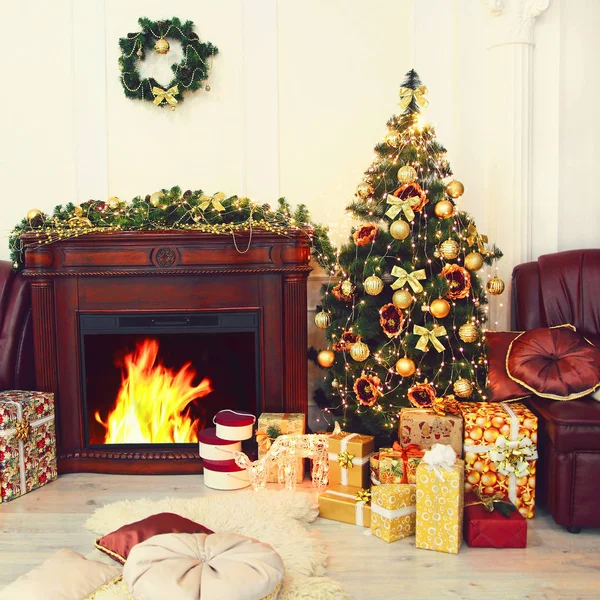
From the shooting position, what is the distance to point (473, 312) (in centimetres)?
317

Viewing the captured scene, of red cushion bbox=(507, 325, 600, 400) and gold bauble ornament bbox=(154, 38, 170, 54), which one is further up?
gold bauble ornament bbox=(154, 38, 170, 54)

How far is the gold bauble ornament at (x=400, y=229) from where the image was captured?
3.09m

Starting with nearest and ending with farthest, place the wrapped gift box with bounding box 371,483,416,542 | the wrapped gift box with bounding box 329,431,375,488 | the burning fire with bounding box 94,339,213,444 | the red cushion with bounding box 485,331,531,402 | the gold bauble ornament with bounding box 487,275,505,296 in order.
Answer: the wrapped gift box with bounding box 371,483,416,542 < the wrapped gift box with bounding box 329,431,375,488 < the red cushion with bounding box 485,331,531,402 < the gold bauble ornament with bounding box 487,275,505,296 < the burning fire with bounding box 94,339,213,444

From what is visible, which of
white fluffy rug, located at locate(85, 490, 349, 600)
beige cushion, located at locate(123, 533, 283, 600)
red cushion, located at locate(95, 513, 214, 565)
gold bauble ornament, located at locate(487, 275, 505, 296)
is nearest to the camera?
beige cushion, located at locate(123, 533, 283, 600)

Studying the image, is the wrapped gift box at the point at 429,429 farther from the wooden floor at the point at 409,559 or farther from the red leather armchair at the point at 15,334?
the red leather armchair at the point at 15,334

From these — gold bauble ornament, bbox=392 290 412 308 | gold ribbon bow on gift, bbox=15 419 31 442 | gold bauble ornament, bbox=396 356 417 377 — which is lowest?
gold ribbon bow on gift, bbox=15 419 31 442

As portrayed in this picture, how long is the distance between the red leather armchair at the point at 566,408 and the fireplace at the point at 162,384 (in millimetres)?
1408

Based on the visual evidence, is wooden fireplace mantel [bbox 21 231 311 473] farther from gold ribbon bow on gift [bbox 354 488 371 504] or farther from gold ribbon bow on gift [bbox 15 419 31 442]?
gold ribbon bow on gift [bbox 354 488 371 504]

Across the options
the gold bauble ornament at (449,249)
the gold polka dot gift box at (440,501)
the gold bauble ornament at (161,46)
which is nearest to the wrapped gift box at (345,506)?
the gold polka dot gift box at (440,501)

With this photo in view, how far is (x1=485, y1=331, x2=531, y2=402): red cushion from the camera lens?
3.01 metres

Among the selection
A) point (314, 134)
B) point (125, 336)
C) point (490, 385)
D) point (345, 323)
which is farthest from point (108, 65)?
point (490, 385)

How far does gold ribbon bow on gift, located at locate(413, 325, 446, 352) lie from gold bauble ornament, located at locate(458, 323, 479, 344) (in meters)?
0.09

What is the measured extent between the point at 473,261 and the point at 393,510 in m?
1.21

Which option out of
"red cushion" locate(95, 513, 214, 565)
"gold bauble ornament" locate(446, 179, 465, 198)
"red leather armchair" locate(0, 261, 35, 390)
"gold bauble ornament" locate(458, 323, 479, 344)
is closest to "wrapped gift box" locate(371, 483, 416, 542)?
"red cushion" locate(95, 513, 214, 565)
